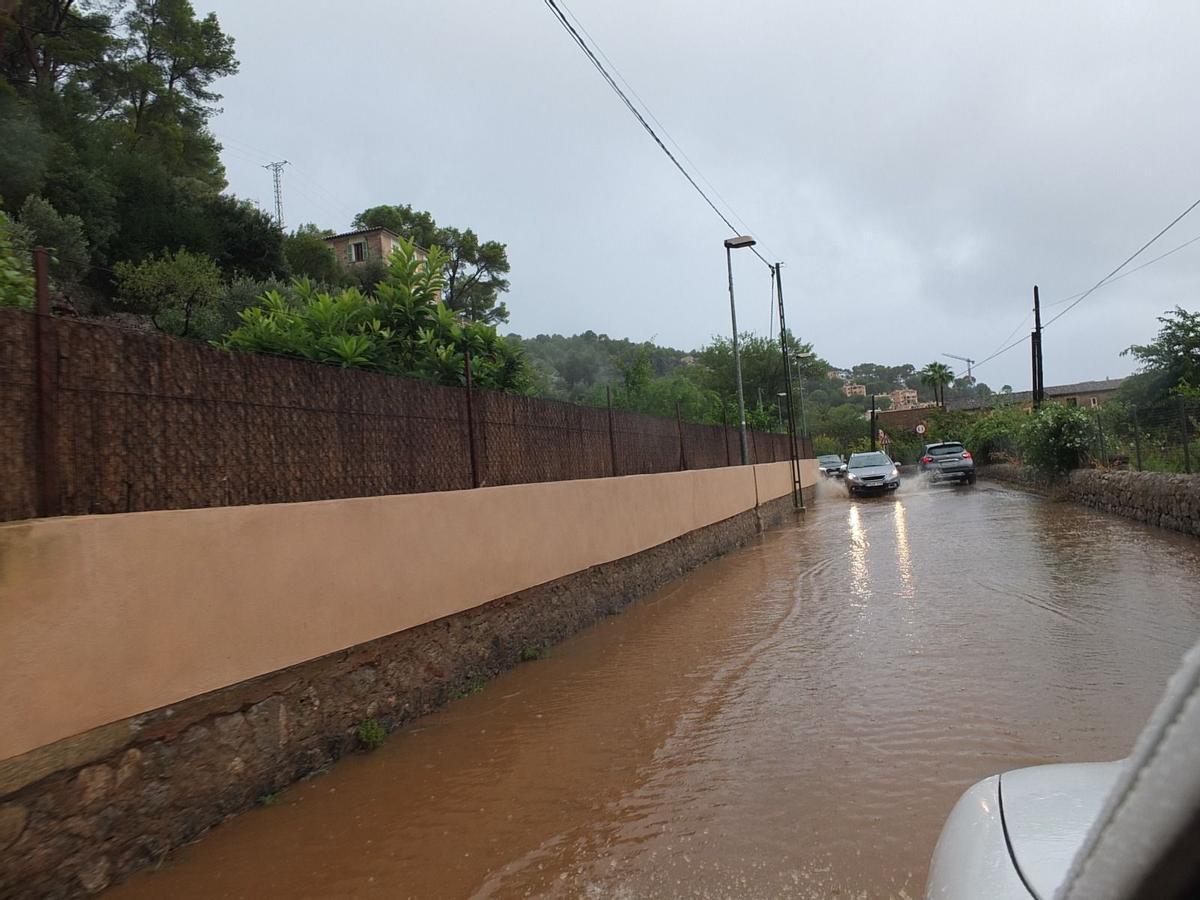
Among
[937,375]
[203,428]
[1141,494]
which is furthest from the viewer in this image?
[937,375]

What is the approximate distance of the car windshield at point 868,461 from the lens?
25078mm

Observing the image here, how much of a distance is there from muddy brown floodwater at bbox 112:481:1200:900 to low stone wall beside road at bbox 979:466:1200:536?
3.40 meters

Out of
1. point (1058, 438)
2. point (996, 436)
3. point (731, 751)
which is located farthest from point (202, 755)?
point (996, 436)

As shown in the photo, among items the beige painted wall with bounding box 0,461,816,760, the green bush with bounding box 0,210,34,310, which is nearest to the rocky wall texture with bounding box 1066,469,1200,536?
the beige painted wall with bounding box 0,461,816,760

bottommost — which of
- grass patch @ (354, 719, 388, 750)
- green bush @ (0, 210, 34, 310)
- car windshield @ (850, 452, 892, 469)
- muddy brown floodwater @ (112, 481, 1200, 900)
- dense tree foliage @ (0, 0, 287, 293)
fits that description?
muddy brown floodwater @ (112, 481, 1200, 900)

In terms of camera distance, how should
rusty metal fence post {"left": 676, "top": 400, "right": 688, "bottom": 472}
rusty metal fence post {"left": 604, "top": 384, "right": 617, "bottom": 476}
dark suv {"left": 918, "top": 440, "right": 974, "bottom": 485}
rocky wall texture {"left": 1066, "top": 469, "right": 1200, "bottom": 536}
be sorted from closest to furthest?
rusty metal fence post {"left": 604, "top": 384, "right": 617, "bottom": 476}, rocky wall texture {"left": 1066, "top": 469, "right": 1200, "bottom": 536}, rusty metal fence post {"left": 676, "top": 400, "right": 688, "bottom": 472}, dark suv {"left": 918, "top": 440, "right": 974, "bottom": 485}

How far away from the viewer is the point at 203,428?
4.20 meters

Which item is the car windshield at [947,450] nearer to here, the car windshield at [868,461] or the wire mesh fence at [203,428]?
the car windshield at [868,461]

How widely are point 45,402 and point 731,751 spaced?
153 inches

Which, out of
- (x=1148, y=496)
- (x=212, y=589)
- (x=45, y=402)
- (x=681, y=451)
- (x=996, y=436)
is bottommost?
(x=1148, y=496)

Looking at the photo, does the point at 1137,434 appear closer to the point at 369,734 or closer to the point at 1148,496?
the point at 1148,496

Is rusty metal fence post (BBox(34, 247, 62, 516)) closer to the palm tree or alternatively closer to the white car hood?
the white car hood

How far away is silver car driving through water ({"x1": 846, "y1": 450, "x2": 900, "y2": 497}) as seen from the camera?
24.1 meters

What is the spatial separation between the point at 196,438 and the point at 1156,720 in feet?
14.5
